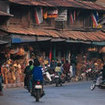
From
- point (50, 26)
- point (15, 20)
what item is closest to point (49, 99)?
point (15, 20)

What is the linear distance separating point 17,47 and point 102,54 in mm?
13433

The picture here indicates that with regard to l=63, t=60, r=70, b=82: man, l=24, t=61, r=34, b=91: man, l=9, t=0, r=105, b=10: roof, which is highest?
l=9, t=0, r=105, b=10: roof

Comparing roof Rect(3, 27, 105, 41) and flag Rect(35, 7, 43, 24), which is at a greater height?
flag Rect(35, 7, 43, 24)

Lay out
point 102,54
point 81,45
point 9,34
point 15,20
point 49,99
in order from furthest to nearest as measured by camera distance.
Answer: point 102,54 < point 81,45 < point 15,20 < point 9,34 < point 49,99

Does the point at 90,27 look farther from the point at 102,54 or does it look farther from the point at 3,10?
the point at 3,10

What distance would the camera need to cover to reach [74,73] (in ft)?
138

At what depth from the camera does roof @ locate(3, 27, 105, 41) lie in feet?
117

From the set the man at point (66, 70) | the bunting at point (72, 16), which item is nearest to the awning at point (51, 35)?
the bunting at point (72, 16)

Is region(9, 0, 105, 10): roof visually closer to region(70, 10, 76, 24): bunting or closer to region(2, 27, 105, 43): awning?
region(70, 10, 76, 24): bunting

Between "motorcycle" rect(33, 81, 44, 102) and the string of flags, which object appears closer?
"motorcycle" rect(33, 81, 44, 102)

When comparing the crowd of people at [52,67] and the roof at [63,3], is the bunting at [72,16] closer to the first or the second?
the roof at [63,3]

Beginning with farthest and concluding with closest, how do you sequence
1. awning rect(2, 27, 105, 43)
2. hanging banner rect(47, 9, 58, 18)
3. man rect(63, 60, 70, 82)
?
hanging banner rect(47, 9, 58, 18) → man rect(63, 60, 70, 82) → awning rect(2, 27, 105, 43)

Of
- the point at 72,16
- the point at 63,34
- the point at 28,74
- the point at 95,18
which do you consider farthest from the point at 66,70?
the point at 28,74

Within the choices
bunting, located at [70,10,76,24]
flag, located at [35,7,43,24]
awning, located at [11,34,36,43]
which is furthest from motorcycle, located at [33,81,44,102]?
bunting, located at [70,10,76,24]
